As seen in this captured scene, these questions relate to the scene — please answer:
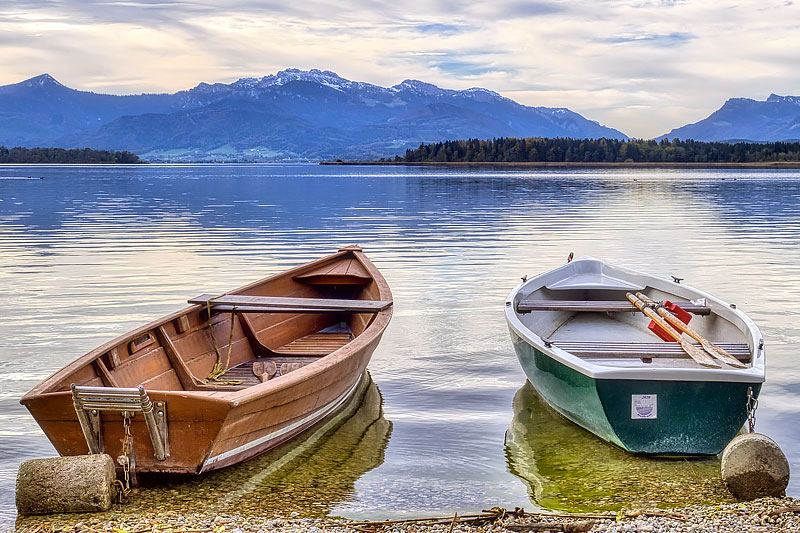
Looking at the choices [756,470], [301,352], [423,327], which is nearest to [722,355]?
[756,470]

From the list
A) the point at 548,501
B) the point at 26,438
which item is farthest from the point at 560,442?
the point at 26,438

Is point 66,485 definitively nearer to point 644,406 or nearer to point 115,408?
point 115,408

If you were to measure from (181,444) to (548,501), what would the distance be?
3.48 meters

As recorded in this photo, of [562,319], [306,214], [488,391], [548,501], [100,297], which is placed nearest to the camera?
[548,501]

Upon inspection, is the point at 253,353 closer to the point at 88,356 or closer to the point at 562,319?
the point at 88,356

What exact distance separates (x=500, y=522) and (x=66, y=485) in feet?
12.3

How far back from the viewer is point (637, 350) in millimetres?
9469

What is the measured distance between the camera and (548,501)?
25.9 feet

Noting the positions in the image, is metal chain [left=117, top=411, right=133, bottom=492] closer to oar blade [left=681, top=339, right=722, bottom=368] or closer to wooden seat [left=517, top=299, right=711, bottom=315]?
oar blade [left=681, top=339, right=722, bottom=368]

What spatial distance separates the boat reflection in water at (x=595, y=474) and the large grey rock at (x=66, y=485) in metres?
4.00

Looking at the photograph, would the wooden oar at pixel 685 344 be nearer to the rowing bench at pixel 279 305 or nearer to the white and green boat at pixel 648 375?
the white and green boat at pixel 648 375

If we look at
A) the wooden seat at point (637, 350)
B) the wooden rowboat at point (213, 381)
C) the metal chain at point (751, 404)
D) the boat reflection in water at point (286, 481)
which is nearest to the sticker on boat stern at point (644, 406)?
the metal chain at point (751, 404)

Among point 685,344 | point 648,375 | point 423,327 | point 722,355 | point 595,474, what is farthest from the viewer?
point 423,327

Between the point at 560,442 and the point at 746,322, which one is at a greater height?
the point at 746,322
